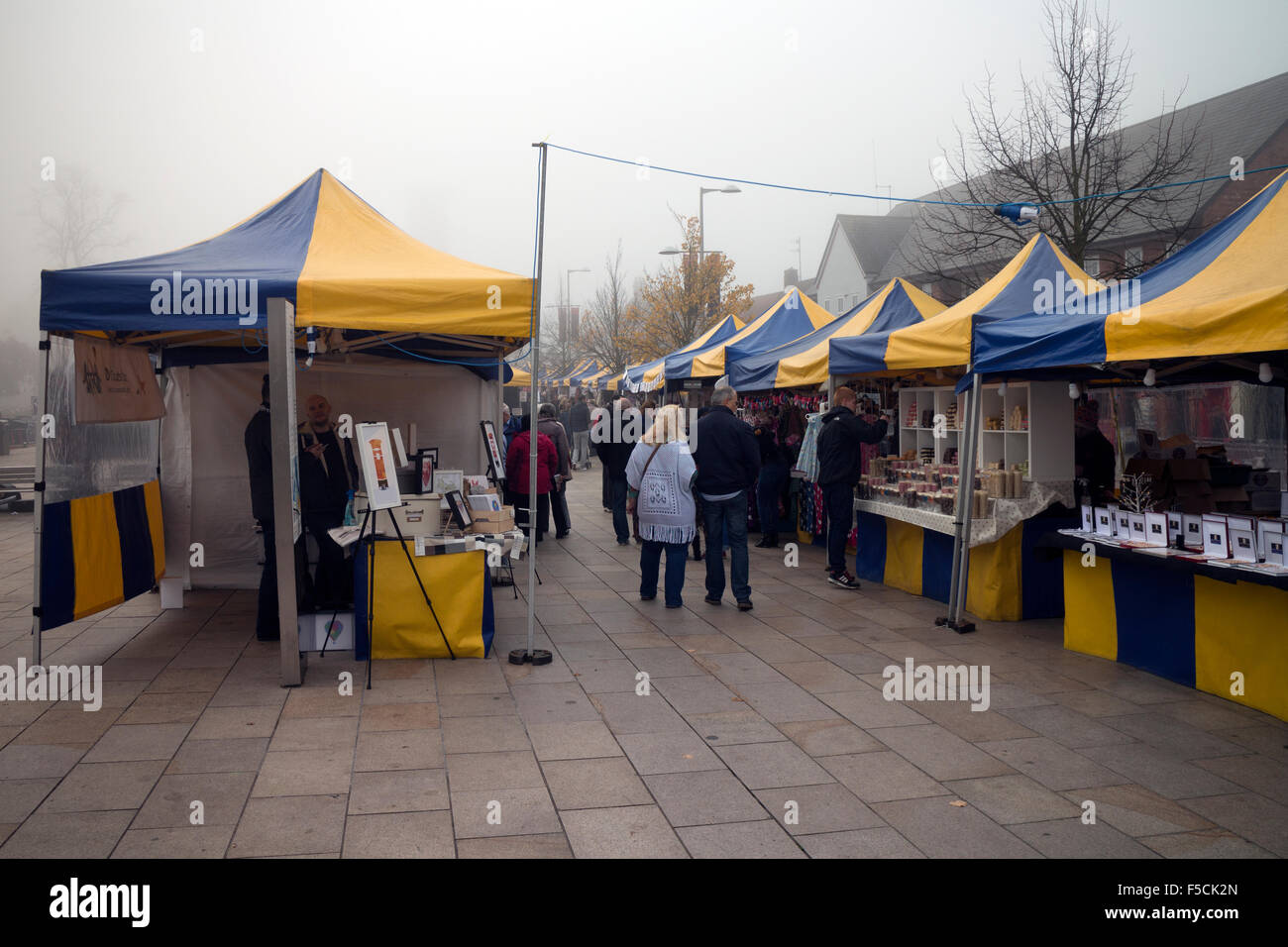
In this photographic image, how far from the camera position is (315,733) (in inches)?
198

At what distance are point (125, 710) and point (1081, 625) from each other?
6.02 meters

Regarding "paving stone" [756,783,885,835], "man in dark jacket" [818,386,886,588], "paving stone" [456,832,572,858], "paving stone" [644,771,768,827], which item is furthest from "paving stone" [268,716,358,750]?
"man in dark jacket" [818,386,886,588]

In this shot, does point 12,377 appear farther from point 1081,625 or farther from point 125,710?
point 1081,625

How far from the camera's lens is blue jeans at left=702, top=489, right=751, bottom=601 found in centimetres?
820

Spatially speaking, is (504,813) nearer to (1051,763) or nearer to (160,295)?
(1051,763)

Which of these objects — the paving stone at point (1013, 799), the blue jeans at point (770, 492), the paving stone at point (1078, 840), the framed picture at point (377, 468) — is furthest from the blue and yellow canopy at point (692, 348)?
the paving stone at point (1078, 840)

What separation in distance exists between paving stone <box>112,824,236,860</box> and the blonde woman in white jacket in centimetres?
474

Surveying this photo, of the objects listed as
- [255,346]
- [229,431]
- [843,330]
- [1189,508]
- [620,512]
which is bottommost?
[620,512]

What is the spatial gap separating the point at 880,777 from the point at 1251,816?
58.6 inches

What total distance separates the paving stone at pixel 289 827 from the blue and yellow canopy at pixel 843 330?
7.25 meters

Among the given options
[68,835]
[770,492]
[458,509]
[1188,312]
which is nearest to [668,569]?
[458,509]

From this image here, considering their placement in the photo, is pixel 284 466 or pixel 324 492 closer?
pixel 284 466

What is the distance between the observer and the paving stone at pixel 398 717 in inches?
203

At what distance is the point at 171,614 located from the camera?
26.2ft
